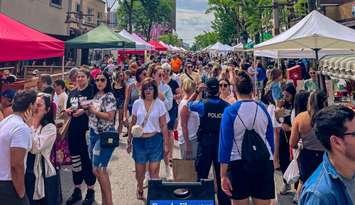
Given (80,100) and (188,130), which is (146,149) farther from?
(80,100)

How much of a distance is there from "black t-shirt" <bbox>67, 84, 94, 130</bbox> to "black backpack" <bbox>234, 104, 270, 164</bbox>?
8.17 ft

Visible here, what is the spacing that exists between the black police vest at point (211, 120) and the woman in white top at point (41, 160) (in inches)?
71.0

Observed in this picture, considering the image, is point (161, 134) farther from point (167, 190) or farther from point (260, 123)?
point (167, 190)

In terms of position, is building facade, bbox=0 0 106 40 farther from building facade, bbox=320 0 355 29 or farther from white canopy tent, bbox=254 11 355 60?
white canopy tent, bbox=254 11 355 60

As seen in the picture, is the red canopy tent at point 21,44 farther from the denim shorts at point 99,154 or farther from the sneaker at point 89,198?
the sneaker at point 89,198

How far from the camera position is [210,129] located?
206 inches

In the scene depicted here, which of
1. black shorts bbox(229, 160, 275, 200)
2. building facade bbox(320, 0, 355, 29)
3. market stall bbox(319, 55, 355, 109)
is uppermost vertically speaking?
building facade bbox(320, 0, 355, 29)

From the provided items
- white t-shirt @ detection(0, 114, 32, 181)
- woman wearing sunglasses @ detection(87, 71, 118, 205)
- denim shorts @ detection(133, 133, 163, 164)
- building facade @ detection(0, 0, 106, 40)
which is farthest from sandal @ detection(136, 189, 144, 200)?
building facade @ detection(0, 0, 106, 40)

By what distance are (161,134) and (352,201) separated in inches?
159

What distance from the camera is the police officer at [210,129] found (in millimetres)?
5203

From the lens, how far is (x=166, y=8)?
7575cm

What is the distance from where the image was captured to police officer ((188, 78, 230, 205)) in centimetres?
520

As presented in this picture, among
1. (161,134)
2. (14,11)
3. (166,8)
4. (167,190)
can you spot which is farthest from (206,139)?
(166,8)

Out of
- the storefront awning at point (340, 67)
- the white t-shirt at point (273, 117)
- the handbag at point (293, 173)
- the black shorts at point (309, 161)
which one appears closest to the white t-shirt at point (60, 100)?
the white t-shirt at point (273, 117)
